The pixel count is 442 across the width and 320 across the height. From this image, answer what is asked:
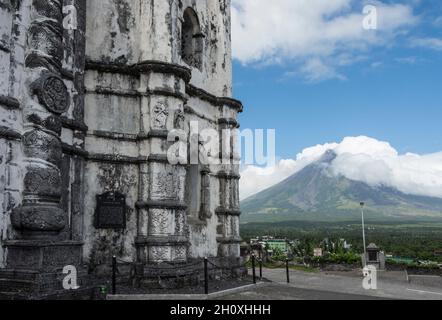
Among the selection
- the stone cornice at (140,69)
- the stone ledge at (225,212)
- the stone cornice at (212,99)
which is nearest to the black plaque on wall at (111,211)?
the stone cornice at (140,69)

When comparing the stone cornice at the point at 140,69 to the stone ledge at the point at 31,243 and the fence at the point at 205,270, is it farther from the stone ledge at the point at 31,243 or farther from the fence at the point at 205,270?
the stone ledge at the point at 31,243

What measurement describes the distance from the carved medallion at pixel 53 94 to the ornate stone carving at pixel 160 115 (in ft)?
9.81

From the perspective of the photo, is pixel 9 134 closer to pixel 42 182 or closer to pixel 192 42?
pixel 42 182

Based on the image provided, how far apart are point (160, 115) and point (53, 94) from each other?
3.40 meters

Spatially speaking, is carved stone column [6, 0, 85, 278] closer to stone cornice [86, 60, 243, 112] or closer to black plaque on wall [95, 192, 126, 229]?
black plaque on wall [95, 192, 126, 229]

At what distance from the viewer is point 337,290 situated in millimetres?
Answer: 12102

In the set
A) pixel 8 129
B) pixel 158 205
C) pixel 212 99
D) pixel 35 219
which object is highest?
pixel 212 99

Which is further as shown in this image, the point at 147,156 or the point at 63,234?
the point at 147,156

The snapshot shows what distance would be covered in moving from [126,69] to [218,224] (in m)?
5.30

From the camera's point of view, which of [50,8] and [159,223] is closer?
[50,8]

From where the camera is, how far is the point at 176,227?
11102 millimetres

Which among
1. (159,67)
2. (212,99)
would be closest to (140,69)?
(159,67)
